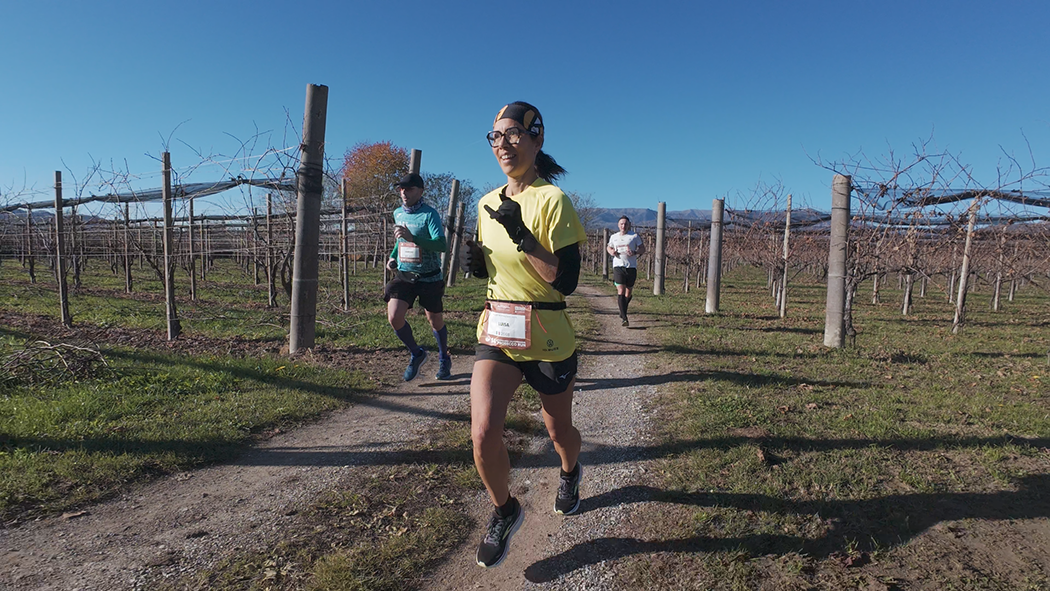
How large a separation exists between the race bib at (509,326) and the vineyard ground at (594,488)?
1.05 meters

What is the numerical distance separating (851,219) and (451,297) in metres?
9.24

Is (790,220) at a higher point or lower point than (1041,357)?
higher

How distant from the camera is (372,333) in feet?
27.2

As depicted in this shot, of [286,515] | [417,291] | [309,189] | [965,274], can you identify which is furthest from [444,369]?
[965,274]

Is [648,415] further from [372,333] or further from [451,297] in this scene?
[451,297]

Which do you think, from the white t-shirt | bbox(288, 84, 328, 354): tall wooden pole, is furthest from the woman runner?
the white t-shirt

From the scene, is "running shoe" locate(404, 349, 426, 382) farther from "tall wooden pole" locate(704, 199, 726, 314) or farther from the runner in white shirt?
"tall wooden pole" locate(704, 199, 726, 314)

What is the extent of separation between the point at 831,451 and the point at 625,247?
555 centimetres

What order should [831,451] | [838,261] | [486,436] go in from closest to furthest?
[486,436] → [831,451] → [838,261]

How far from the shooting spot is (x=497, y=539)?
8.30 feet

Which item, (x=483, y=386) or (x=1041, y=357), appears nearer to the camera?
(x=483, y=386)

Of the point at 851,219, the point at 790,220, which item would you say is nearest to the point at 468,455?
the point at 851,219

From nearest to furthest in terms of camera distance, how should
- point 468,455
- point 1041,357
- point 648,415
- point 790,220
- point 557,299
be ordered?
point 557,299
point 468,455
point 648,415
point 1041,357
point 790,220

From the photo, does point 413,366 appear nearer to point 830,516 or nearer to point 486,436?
point 486,436
